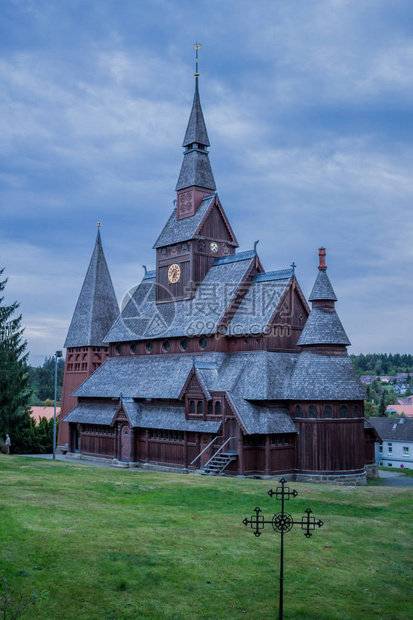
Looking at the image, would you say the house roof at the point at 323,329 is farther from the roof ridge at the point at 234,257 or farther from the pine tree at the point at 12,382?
the pine tree at the point at 12,382

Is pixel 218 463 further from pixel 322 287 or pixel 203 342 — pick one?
pixel 322 287

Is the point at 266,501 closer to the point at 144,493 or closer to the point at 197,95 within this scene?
the point at 144,493

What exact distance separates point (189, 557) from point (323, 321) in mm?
24275

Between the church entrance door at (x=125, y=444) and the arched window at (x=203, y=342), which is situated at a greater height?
the arched window at (x=203, y=342)

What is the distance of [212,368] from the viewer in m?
38.9

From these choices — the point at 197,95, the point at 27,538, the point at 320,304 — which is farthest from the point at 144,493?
the point at 197,95

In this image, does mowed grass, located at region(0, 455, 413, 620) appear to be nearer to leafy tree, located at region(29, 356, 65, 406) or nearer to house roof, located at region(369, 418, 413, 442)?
house roof, located at region(369, 418, 413, 442)

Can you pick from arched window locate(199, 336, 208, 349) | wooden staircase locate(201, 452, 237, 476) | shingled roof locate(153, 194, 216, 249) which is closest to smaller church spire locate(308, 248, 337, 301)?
arched window locate(199, 336, 208, 349)

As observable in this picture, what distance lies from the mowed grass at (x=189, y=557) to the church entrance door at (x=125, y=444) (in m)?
→ 18.2

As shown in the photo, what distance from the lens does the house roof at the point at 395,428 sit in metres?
74.8

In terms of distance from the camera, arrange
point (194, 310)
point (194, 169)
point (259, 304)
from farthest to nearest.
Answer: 1. point (194, 169)
2. point (194, 310)
3. point (259, 304)

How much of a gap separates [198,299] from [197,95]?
61.6 ft

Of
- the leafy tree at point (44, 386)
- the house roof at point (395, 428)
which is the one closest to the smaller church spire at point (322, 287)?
the house roof at point (395, 428)

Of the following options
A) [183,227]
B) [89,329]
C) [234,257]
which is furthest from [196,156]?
[89,329]
